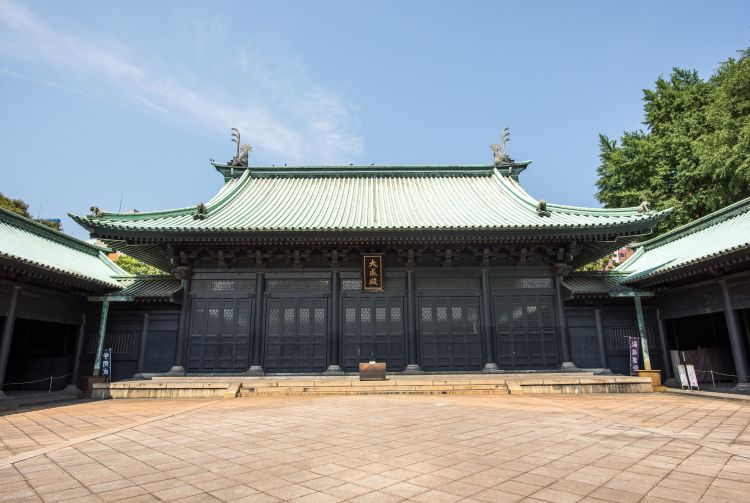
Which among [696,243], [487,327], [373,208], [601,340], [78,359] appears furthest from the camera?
[373,208]

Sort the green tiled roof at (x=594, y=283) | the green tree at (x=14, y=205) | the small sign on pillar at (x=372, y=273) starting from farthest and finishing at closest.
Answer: the green tree at (x=14, y=205), the small sign on pillar at (x=372, y=273), the green tiled roof at (x=594, y=283)

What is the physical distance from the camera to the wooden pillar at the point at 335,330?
15084 mm

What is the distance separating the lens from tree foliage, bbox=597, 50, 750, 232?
21.1 metres

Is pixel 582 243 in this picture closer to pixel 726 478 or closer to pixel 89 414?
pixel 726 478

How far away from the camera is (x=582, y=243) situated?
15500mm

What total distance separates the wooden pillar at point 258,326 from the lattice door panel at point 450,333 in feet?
20.0

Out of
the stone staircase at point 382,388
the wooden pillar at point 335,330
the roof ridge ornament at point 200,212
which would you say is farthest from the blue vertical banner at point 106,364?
the wooden pillar at point 335,330

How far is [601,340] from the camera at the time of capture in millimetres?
15961

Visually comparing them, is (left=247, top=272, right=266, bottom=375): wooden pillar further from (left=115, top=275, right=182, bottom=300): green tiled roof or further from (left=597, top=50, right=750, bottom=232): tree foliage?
(left=597, top=50, right=750, bottom=232): tree foliage

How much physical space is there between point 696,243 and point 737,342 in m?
4.50

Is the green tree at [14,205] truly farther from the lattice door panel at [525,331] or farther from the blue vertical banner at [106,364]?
the lattice door panel at [525,331]

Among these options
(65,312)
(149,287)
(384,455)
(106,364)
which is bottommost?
Answer: (384,455)

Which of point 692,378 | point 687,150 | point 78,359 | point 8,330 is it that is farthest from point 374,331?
point 687,150

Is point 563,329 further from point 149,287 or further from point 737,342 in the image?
point 149,287
